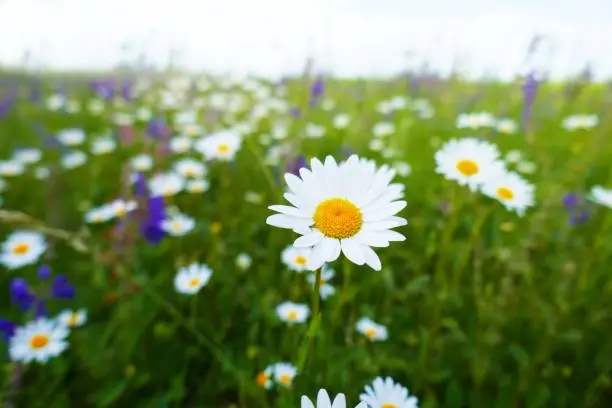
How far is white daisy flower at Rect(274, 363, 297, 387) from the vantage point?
1.39 meters

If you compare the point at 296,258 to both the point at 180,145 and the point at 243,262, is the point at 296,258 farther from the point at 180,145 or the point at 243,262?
the point at 180,145

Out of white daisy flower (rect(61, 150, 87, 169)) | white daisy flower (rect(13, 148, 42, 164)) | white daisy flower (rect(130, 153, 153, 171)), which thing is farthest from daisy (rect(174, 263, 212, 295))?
white daisy flower (rect(13, 148, 42, 164))

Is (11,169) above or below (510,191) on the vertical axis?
below

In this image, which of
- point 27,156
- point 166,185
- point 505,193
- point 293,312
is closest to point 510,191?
point 505,193

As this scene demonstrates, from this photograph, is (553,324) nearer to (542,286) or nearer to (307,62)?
(542,286)

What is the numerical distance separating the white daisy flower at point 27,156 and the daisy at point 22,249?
1.20 m

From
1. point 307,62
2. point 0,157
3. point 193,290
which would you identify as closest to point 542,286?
point 193,290

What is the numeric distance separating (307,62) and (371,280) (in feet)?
4.19

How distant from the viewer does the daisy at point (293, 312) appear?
1.58 meters

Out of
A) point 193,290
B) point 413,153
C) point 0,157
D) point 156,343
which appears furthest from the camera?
point 0,157

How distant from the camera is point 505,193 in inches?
68.5

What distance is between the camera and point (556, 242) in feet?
7.36

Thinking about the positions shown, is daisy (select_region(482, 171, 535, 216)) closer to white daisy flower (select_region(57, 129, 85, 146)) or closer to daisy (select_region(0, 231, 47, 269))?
daisy (select_region(0, 231, 47, 269))

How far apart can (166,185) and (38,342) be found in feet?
3.27
